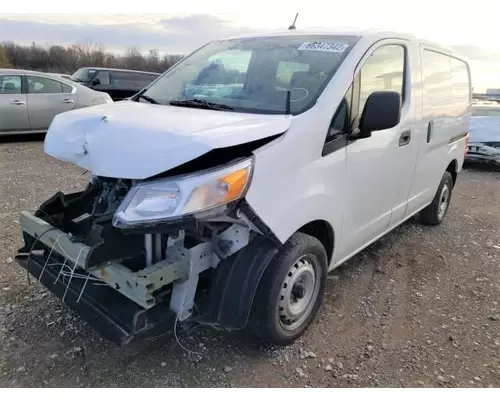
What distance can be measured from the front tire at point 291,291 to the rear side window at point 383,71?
100cm

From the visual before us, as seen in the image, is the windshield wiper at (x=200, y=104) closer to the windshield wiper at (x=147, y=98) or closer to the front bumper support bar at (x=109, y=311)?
the windshield wiper at (x=147, y=98)

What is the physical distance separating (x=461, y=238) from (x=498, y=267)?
0.76 meters

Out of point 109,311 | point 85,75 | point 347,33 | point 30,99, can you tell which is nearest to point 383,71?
point 347,33

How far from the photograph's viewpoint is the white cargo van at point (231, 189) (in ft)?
6.90

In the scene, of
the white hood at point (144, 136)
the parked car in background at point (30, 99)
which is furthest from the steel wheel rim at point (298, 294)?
the parked car in background at point (30, 99)

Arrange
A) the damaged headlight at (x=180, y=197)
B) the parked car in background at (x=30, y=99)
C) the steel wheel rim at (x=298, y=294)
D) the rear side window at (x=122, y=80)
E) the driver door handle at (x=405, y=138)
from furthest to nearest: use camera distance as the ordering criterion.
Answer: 1. the rear side window at (x=122, y=80)
2. the parked car in background at (x=30, y=99)
3. the driver door handle at (x=405, y=138)
4. the steel wheel rim at (x=298, y=294)
5. the damaged headlight at (x=180, y=197)

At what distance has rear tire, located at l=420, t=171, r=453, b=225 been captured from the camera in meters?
4.89

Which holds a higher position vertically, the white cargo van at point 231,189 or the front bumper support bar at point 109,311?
the white cargo van at point 231,189

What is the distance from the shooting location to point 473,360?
2.70 m

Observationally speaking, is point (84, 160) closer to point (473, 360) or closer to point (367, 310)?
point (367, 310)

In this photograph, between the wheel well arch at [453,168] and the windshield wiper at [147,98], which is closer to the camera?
the windshield wiper at [147,98]

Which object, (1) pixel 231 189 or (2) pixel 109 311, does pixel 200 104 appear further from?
(2) pixel 109 311

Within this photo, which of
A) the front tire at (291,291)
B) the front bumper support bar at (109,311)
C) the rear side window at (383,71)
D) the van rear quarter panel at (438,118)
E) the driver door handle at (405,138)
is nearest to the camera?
the front bumper support bar at (109,311)

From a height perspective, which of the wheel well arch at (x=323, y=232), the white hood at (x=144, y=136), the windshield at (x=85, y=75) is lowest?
the wheel well arch at (x=323, y=232)
